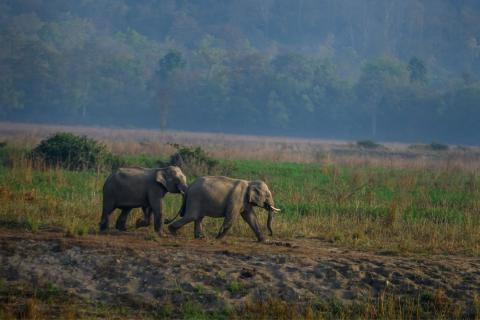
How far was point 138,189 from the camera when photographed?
14.1m

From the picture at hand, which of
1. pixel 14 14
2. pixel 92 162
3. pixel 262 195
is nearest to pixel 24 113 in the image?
pixel 14 14

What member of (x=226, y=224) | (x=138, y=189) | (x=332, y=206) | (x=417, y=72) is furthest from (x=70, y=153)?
(x=417, y=72)

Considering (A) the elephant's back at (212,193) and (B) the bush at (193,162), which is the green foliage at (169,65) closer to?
(B) the bush at (193,162)

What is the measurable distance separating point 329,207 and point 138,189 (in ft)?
17.0

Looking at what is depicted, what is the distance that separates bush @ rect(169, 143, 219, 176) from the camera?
2356 centimetres

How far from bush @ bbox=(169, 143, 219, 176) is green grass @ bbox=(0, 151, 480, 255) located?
148mm

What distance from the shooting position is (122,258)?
475 inches

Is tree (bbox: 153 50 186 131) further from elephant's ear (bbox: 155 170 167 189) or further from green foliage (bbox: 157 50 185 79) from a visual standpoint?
elephant's ear (bbox: 155 170 167 189)

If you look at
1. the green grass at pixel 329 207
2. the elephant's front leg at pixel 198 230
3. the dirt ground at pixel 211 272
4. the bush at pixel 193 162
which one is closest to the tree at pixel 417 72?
the green grass at pixel 329 207

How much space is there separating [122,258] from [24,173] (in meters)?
8.66

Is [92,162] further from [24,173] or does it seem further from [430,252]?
[430,252]

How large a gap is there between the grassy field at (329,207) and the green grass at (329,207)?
0.02 m

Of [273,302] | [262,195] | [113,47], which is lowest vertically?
[273,302]

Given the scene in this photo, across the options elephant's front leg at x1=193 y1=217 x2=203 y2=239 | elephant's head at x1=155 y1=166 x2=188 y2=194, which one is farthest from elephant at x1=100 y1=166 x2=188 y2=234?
elephant's front leg at x1=193 y1=217 x2=203 y2=239
